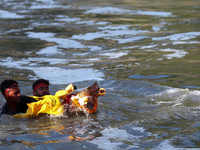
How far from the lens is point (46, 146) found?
436cm

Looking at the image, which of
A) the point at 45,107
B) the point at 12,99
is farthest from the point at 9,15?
the point at 45,107

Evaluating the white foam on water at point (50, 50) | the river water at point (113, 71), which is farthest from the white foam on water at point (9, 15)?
the white foam on water at point (50, 50)

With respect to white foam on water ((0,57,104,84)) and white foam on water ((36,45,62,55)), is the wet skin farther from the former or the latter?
white foam on water ((36,45,62,55))

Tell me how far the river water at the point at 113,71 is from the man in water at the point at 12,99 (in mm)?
193

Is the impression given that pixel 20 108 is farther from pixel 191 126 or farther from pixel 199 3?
pixel 199 3

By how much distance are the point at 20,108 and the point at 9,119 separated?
278 millimetres

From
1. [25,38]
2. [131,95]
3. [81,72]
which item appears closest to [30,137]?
[131,95]

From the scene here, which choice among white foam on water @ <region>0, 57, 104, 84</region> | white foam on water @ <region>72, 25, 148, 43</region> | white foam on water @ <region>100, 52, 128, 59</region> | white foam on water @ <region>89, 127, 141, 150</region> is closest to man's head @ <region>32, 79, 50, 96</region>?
white foam on water @ <region>89, 127, 141, 150</region>

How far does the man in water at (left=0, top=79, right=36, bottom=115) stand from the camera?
5.45m

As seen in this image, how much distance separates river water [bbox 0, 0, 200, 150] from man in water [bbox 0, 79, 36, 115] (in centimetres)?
19

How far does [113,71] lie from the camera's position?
8859 mm

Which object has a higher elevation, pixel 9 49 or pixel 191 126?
pixel 9 49

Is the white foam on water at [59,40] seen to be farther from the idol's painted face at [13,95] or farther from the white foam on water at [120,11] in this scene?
the idol's painted face at [13,95]

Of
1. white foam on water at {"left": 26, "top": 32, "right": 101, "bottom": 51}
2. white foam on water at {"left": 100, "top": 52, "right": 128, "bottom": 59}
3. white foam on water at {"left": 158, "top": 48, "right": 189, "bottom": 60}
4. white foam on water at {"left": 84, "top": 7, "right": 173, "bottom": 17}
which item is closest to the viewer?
white foam on water at {"left": 158, "top": 48, "right": 189, "bottom": 60}
